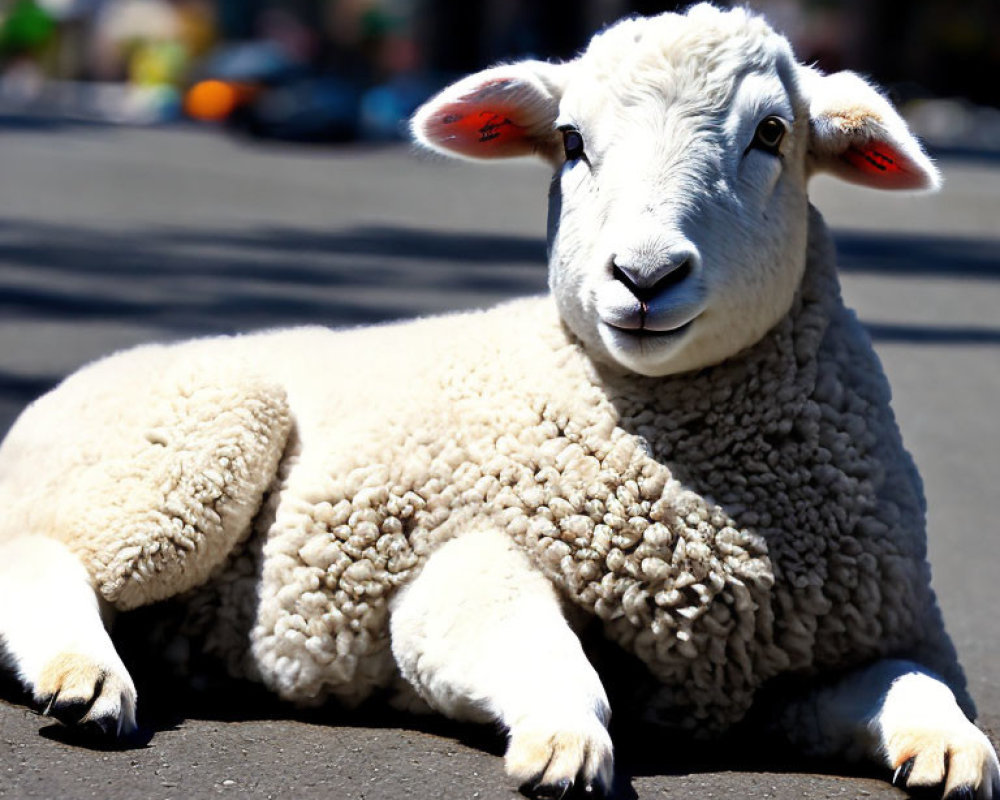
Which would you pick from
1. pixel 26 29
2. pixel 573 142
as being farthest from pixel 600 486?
pixel 26 29

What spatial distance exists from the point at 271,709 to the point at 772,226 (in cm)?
147

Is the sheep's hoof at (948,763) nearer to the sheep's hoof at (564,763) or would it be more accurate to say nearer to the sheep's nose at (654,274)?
the sheep's hoof at (564,763)

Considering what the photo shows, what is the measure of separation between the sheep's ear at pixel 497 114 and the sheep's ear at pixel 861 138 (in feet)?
1.79

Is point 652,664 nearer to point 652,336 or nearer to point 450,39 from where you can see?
point 652,336

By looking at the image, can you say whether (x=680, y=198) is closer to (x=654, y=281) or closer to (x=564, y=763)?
(x=654, y=281)

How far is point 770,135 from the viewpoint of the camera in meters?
3.59

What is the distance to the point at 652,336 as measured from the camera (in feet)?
11.1

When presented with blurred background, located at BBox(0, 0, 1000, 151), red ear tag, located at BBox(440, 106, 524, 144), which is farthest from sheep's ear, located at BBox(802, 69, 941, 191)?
blurred background, located at BBox(0, 0, 1000, 151)

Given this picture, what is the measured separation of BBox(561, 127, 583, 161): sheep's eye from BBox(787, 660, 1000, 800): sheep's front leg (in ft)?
3.92

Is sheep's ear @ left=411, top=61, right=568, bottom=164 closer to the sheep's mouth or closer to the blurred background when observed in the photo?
the sheep's mouth

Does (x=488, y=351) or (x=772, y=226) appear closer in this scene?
(x=772, y=226)

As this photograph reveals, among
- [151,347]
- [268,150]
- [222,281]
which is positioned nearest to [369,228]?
[222,281]

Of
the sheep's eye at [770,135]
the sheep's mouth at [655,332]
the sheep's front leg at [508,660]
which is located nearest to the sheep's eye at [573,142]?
the sheep's eye at [770,135]

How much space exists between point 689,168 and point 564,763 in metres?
1.15
